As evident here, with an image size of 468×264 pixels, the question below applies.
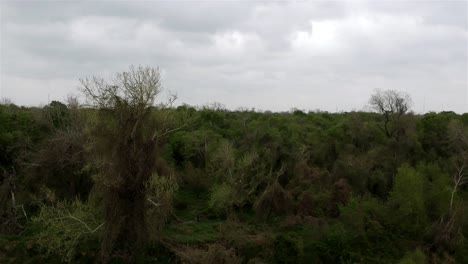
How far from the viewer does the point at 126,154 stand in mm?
25250

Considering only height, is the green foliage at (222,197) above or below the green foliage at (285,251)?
above

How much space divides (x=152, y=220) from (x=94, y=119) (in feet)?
21.6

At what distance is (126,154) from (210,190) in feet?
39.9

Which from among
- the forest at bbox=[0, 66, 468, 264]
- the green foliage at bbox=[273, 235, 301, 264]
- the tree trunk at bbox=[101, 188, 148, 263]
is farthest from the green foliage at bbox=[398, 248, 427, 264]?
the tree trunk at bbox=[101, 188, 148, 263]

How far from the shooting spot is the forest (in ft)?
84.5

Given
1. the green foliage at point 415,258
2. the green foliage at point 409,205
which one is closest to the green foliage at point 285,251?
the green foliage at point 415,258

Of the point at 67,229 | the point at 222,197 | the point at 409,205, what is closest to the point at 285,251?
the point at 222,197

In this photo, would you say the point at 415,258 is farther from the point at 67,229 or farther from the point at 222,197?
the point at 67,229

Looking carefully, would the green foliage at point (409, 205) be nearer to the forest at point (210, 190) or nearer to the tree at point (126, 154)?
the forest at point (210, 190)

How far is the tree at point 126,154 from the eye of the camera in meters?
24.6

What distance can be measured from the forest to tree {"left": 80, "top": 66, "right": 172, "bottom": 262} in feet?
0.18

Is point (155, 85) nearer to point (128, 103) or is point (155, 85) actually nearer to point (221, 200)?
point (128, 103)

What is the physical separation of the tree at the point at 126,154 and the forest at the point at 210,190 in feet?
0.18

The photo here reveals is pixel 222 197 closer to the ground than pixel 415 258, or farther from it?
farther from it
